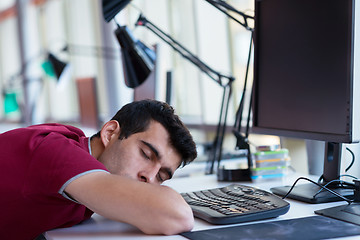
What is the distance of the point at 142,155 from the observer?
116 centimetres

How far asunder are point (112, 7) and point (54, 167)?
979mm

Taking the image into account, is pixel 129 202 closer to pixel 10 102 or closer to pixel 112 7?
pixel 112 7

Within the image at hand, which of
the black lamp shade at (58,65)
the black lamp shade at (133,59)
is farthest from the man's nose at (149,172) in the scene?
the black lamp shade at (58,65)

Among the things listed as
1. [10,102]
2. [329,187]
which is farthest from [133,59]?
[10,102]

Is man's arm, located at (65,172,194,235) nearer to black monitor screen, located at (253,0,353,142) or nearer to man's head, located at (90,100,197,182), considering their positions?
man's head, located at (90,100,197,182)

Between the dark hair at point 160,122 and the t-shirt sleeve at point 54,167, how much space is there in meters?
0.19

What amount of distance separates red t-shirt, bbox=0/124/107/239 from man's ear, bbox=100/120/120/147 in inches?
2.6

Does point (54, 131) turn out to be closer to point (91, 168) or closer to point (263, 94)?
point (91, 168)

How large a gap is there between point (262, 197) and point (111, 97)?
345 cm

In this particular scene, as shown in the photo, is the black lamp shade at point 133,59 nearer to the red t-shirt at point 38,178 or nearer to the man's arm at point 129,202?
the red t-shirt at point 38,178

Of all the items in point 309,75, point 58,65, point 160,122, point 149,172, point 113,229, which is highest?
point 58,65

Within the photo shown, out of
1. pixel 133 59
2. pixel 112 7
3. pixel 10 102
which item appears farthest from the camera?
pixel 10 102

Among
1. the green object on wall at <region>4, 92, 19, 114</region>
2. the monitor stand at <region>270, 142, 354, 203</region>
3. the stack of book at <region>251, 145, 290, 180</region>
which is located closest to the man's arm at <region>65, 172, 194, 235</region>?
the monitor stand at <region>270, 142, 354, 203</region>

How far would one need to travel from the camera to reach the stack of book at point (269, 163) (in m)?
1.57
